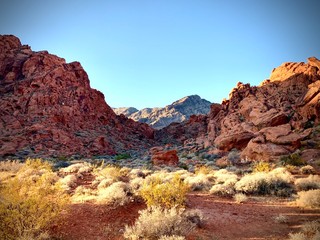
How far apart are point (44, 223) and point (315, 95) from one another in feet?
108

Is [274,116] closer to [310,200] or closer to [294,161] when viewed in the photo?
[294,161]

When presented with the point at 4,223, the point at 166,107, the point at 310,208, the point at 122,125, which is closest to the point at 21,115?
the point at 122,125

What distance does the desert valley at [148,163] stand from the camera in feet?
21.8

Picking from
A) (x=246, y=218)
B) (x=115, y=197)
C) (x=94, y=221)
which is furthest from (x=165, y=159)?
(x=94, y=221)

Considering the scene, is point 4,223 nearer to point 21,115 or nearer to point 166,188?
point 166,188

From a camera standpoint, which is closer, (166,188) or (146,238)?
(146,238)

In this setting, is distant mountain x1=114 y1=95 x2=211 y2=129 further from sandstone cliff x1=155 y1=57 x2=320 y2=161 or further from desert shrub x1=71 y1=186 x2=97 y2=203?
desert shrub x1=71 y1=186 x2=97 y2=203

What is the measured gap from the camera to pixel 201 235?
21.3 feet

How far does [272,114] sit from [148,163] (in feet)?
59.4

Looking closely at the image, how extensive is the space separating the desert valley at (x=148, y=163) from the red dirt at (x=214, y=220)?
0.03 metres

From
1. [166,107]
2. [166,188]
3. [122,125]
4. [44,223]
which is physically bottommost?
[44,223]

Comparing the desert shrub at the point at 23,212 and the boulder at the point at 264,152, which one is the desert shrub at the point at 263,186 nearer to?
the desert shrub at the point at 23,212

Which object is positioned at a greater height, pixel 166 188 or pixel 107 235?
pixel 166 188

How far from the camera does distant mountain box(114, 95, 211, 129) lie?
117 m
